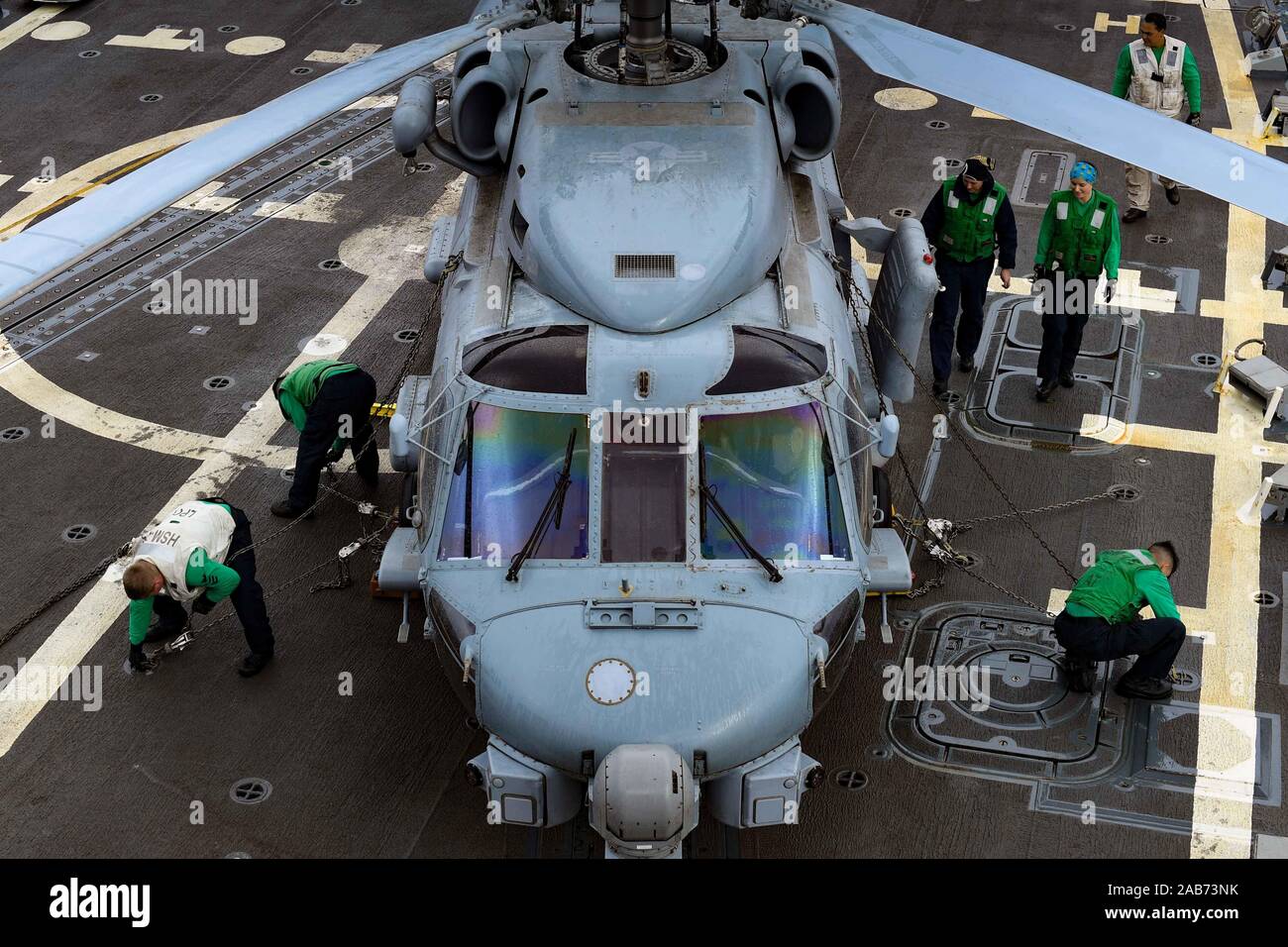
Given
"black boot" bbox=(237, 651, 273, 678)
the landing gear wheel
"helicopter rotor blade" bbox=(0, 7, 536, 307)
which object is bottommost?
"black boot" bbox=(237, 651, 273, 678)

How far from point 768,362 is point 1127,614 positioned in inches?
121

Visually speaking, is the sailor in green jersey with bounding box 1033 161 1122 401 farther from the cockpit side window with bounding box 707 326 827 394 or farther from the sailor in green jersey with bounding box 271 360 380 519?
the sailor in green jersey with bounding box 271 360 380 519

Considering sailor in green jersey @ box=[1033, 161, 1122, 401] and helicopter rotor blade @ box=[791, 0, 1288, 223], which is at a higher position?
helicopter rotor blade @ box=[791, 0, 1288, 223]

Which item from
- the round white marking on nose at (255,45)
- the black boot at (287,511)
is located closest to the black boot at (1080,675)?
the black boot at (287,511)

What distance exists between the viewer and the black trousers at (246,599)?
34.4ft

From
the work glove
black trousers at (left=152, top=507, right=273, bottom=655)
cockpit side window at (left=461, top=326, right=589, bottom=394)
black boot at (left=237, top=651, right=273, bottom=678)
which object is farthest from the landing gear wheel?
the work glove

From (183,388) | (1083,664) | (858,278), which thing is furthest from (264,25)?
(1083,664)

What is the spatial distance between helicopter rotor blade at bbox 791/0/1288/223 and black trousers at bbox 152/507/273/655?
5.58 metres

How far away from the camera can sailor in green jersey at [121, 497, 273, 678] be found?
9984mm

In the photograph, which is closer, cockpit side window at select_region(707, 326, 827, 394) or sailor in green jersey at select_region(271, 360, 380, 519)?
cockpit side window at select_region(707, 326, 827, 394)

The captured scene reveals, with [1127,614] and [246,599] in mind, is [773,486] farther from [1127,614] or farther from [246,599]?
[246,599]

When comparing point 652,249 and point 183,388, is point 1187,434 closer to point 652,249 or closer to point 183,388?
point 652,249

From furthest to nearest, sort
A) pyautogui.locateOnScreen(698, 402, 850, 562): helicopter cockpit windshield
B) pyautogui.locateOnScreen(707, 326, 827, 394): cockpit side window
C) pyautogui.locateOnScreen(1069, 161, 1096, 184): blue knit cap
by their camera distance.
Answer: pyautogui.locateOnScreen(1069, 161, 1096, 184): blue knit cap
pyautogui.locateOnScreen(707, 326, 827, 394): cockpit side window
pyautogui.locateOnScreen(698, 402, 850, 562): helicopter cockpit windshield

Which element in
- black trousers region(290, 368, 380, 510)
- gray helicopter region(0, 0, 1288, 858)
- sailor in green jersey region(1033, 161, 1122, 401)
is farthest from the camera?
sailor in green jersey region(1033, 161, 1122, 401)
